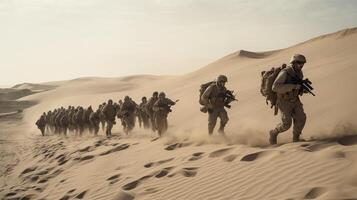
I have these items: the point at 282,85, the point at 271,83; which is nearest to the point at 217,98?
the point at 271,83

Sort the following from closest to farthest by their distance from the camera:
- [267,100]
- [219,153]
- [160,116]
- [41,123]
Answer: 1. [219,153]
2. [267,100]
3. [160,116]
4. [41,123]

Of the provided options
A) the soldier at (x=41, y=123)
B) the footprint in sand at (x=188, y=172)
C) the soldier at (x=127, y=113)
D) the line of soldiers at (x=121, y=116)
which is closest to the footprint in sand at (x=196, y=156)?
the footprint in sand at (x=188, y=172)

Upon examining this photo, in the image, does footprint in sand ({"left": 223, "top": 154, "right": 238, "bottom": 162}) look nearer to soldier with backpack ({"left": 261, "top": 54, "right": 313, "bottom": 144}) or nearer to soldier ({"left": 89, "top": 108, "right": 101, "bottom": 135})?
soldier with backpack ({"left": 261, "top": 54, "right": 313, "bottom": 144})

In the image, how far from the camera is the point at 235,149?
7.68m

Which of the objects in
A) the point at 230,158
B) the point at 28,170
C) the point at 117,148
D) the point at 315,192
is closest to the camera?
the point at 315,192

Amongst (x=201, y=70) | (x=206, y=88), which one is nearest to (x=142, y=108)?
(x=206, y=88)

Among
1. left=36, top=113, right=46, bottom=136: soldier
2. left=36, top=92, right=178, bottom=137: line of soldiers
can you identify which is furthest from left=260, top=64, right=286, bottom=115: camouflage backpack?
left=36, top=113, right=46, bottom=136: soldier

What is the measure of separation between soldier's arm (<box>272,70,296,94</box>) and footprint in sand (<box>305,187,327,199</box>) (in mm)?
2536

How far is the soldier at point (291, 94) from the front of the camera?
731cm

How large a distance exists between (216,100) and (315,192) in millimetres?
5250

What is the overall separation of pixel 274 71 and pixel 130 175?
3.01 meters

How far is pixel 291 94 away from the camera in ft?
24.1

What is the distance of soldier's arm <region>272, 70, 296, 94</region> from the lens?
7223 millimetres

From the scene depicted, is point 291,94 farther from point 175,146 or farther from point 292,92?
point 175,146
